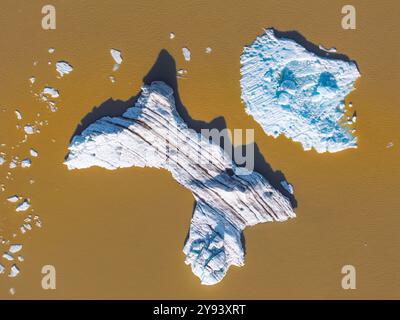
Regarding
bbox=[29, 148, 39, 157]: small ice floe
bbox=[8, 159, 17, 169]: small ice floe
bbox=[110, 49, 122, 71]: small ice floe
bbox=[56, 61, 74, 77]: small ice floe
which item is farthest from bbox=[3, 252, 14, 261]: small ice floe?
bbox=[110, 49, 122, 71]: small ice floe

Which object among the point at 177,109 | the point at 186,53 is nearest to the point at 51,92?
the point at 177,109

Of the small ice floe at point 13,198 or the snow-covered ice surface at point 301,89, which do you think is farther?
the small ice floe at point 13,198

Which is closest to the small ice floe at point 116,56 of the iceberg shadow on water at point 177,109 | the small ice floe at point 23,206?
the iceberg shadow on water at point 177,109

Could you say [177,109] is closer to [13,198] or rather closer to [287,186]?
[287,186]

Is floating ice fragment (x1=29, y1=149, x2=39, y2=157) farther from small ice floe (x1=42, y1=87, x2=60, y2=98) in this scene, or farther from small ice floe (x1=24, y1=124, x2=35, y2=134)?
small ice floe (x1=42, y1=87, x2=60, y2=98)

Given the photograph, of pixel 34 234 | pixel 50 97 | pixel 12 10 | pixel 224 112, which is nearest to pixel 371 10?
pixel 224 112

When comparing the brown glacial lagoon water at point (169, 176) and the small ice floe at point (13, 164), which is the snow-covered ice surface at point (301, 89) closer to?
the brown glacial lagoon water at point (169, 176)

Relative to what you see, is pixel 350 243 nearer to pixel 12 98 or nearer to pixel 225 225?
pixel 225 225
